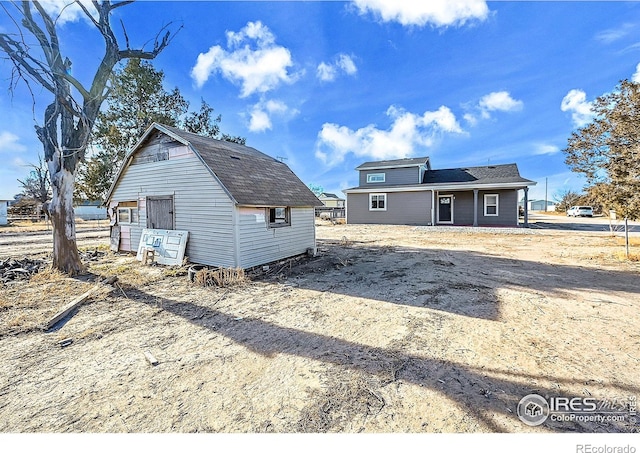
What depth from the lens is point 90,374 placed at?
3.03m

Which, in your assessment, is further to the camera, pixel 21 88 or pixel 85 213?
pixel 85 213

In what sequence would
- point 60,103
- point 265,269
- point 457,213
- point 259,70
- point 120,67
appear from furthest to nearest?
point 457,213 → point 120,67 → point 259,70 → point 265,269 → point 60,103

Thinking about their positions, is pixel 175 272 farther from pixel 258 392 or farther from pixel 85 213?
pixel 85 213

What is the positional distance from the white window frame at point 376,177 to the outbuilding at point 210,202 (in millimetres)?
14750

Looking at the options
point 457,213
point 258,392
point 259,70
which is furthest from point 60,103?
point 457,213

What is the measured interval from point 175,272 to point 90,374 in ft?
16.0

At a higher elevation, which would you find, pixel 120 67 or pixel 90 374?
pixel 120 67

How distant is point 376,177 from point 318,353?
22417 mm

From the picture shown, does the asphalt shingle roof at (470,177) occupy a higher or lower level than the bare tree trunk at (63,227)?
higher

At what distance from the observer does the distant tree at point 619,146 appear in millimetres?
7637

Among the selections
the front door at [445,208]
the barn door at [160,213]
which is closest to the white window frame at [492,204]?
the front door at [445,208]

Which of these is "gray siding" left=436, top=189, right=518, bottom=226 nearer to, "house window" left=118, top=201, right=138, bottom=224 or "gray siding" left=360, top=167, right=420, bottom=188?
"gray siding" left=360, top=167, right=420, bottom=188

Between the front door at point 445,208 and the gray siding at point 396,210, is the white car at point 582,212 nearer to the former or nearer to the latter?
the front door at point 445,208

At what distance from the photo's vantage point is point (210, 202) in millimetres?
7852
